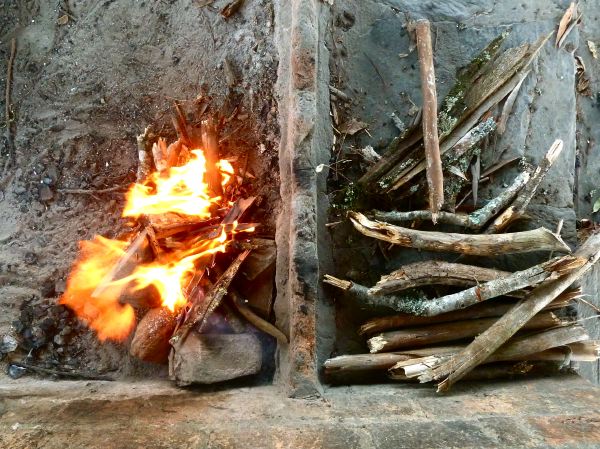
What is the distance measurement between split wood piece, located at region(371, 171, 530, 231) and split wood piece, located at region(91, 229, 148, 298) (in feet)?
5.56

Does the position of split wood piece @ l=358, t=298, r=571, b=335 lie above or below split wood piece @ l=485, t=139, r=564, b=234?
below

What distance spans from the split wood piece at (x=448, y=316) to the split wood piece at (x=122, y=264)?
1.73m

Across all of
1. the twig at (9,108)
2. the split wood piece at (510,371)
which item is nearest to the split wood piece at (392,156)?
the split wood piece at (510,371)

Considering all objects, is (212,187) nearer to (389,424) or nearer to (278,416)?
(278,416)

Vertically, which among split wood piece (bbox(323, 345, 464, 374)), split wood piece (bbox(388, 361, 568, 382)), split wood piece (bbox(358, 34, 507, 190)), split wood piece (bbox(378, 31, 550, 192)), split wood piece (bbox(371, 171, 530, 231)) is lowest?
split wood piece (bbox(388, 361, 568, 382))

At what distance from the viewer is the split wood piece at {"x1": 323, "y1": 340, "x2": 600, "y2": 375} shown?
130 inches

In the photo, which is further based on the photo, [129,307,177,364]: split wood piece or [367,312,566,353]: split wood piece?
[129,307,177,364]: split wood piece

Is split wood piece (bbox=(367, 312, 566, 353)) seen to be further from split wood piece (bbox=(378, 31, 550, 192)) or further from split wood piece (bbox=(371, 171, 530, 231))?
split wood piece (bbox=(378, 31, 550, 192))

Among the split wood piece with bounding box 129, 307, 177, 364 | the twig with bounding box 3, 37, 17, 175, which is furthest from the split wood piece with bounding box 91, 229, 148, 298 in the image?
the twig with bounding box 3, 37, 17, 175

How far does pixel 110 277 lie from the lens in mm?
3686

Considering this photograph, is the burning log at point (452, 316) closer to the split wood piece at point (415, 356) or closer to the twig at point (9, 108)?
the split wood piece at point (415, 356)

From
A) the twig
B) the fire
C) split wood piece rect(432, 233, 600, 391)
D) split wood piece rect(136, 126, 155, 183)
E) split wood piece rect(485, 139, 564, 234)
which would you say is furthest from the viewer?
the twig

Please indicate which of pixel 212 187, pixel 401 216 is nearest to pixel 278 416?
pixel 401 216

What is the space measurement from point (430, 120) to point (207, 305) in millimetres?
2031
